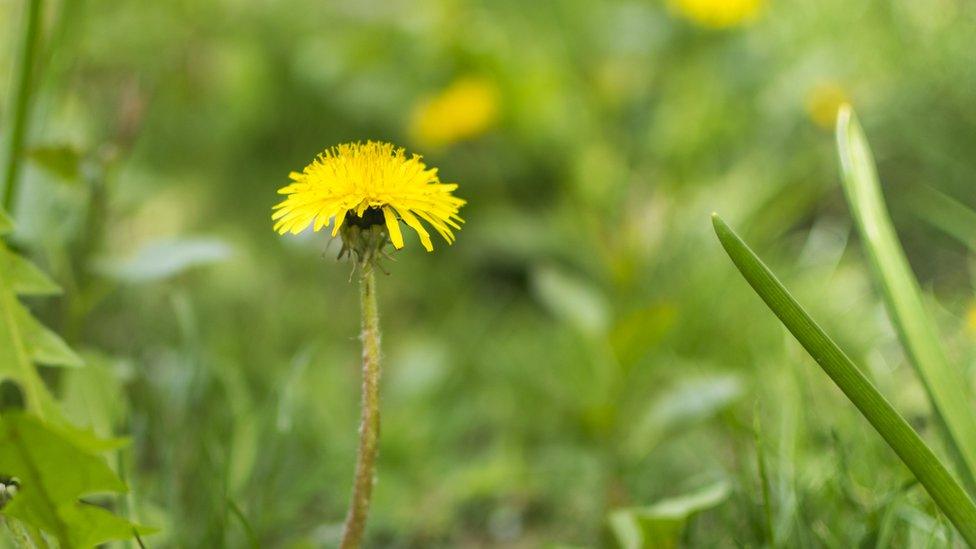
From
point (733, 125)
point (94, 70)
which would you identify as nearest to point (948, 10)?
point (733, 125)

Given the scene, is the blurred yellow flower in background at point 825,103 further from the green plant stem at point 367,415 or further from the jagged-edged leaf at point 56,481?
the jagged-edged leaf at point 56,481

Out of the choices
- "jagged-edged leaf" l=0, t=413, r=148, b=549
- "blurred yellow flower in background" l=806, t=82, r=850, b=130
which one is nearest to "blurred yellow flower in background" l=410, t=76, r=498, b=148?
"blurred yellow flower in background" l=806, t=82, r=850, b=130

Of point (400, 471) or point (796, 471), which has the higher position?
point (400, 471)

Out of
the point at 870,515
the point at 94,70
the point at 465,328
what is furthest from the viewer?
the point at 94,70

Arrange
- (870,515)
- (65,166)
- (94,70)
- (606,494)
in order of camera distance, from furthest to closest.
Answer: (94,70), (606,494), (65,166), (870,515)

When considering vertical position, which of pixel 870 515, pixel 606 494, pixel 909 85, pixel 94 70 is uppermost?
pixel 94 70

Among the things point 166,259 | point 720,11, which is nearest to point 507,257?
point 720,11

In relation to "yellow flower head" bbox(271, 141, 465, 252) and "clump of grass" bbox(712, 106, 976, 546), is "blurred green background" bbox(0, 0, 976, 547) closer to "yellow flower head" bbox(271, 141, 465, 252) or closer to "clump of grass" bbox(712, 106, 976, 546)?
"clump of grass" bbox(712, 106, 976, 546)

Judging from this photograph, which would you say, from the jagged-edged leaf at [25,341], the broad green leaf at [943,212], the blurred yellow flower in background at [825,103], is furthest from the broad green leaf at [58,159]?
the blurred yellow flower in background at [825,103]

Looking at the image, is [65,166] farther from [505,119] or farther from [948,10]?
[948,10]
